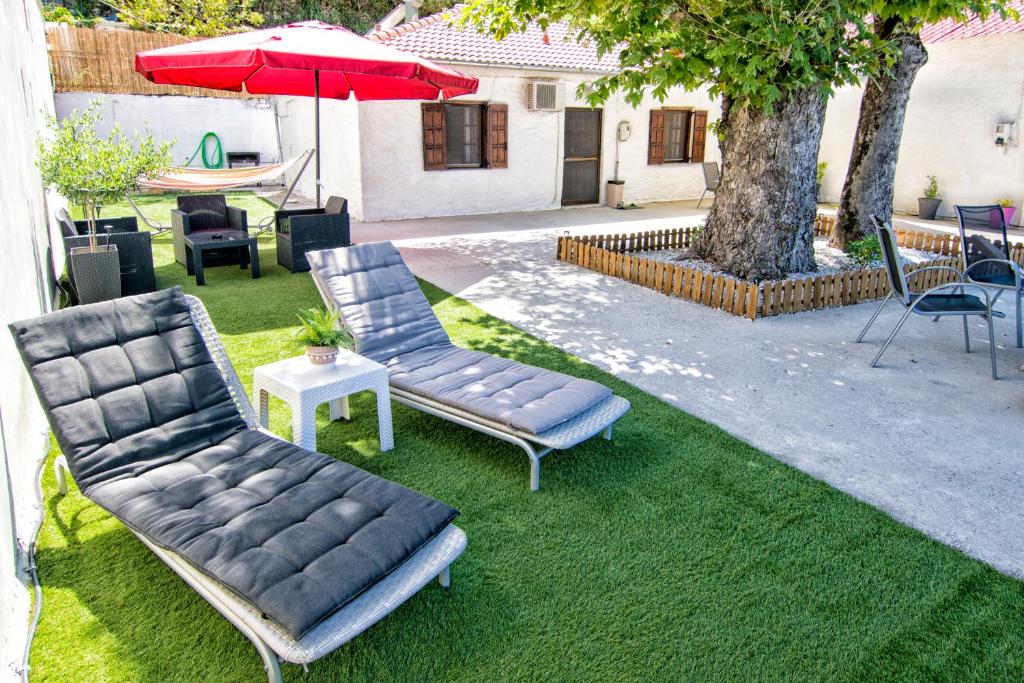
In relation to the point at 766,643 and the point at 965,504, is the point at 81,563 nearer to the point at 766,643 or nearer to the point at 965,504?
the point at 766,643

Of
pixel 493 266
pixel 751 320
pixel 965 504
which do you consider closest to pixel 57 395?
pixel 965 504

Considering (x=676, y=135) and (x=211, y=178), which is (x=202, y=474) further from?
(x=676, y=135)

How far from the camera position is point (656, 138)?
15.5 metres

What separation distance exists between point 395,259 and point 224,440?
214cm

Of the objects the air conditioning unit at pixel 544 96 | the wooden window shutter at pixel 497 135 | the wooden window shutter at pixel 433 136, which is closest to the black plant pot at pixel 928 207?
the air conditioning unit at pixel 544 96

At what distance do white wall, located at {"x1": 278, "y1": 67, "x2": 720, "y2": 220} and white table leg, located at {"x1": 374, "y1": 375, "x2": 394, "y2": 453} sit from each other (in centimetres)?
891

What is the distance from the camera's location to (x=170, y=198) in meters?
14.7

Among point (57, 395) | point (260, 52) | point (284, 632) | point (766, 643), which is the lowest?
→ point (766, 643)

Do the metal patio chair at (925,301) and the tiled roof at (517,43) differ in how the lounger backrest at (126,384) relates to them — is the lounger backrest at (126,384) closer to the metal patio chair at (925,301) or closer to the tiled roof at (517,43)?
the metal patio chair at (925,301)

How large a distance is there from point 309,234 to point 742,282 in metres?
4.80

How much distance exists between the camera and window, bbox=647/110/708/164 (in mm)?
15477

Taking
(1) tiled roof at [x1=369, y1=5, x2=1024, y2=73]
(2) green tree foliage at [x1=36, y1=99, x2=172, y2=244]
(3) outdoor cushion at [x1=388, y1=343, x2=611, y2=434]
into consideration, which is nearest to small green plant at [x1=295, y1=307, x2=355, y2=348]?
(3) outdoor cushion at [x1=388, y1=343, x2=611, y2=434]

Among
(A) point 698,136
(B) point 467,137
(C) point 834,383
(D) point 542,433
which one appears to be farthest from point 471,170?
(D) point 542,433

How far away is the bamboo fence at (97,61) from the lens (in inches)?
630
